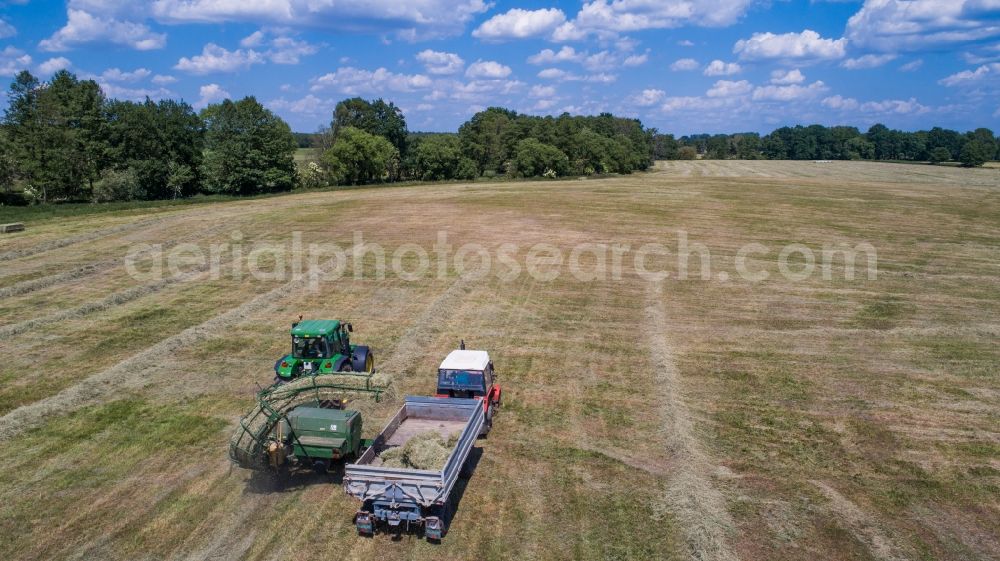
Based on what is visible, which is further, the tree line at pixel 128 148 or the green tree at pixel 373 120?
the green tree at pixel 373 120

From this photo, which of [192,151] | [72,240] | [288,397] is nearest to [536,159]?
[192,151]

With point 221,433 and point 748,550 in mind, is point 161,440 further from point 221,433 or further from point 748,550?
point 748,550

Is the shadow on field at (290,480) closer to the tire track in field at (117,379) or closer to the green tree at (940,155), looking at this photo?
the tire track in field at (117,379)

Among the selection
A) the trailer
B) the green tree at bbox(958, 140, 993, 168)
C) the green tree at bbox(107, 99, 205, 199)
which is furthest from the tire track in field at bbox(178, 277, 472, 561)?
the green tree at bbox(958, 140, 993, 168)

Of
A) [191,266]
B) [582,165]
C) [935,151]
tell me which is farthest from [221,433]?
[935,151]

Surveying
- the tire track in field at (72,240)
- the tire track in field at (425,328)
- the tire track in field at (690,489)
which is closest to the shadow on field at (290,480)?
the tire track in field at (425,328)
